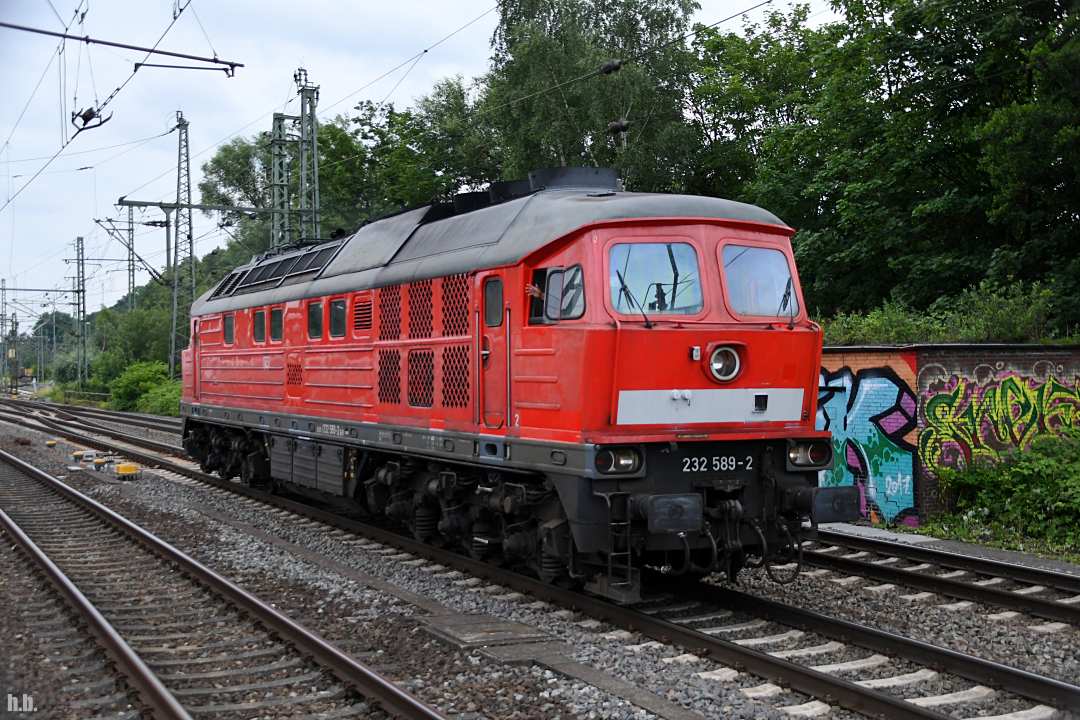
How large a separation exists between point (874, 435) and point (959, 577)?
3.85 m

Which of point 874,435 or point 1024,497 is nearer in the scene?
point 1024,497

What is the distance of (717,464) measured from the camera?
8328 millimetres

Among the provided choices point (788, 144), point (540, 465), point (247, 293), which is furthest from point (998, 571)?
point (788, 144)

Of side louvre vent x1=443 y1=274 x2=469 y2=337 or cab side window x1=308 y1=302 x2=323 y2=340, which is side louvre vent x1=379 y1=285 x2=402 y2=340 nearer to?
side louvre vent x1=443 y1=274 x2=469 y2=337

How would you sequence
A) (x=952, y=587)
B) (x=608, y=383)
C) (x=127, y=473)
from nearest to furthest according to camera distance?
(x=608, y=383)
(x=952, y=587)
(x=127, y=473)

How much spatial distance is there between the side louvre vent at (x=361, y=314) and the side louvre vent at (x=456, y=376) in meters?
1.99

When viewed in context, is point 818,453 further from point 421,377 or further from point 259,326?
point 259,326

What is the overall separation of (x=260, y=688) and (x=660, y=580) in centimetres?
407

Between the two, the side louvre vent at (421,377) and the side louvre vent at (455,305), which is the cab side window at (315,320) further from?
the side louvre vent at (455,305)

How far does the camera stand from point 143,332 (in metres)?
54.3

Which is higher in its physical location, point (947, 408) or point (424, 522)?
point (947, 408)

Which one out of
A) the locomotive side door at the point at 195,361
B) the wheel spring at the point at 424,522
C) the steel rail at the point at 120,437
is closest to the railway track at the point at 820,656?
the wheel spring at the point at 424,522

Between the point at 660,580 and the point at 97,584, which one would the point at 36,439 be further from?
the point at 660,580

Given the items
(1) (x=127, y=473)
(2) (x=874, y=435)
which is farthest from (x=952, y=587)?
→ (1) (x=127, y=473)
